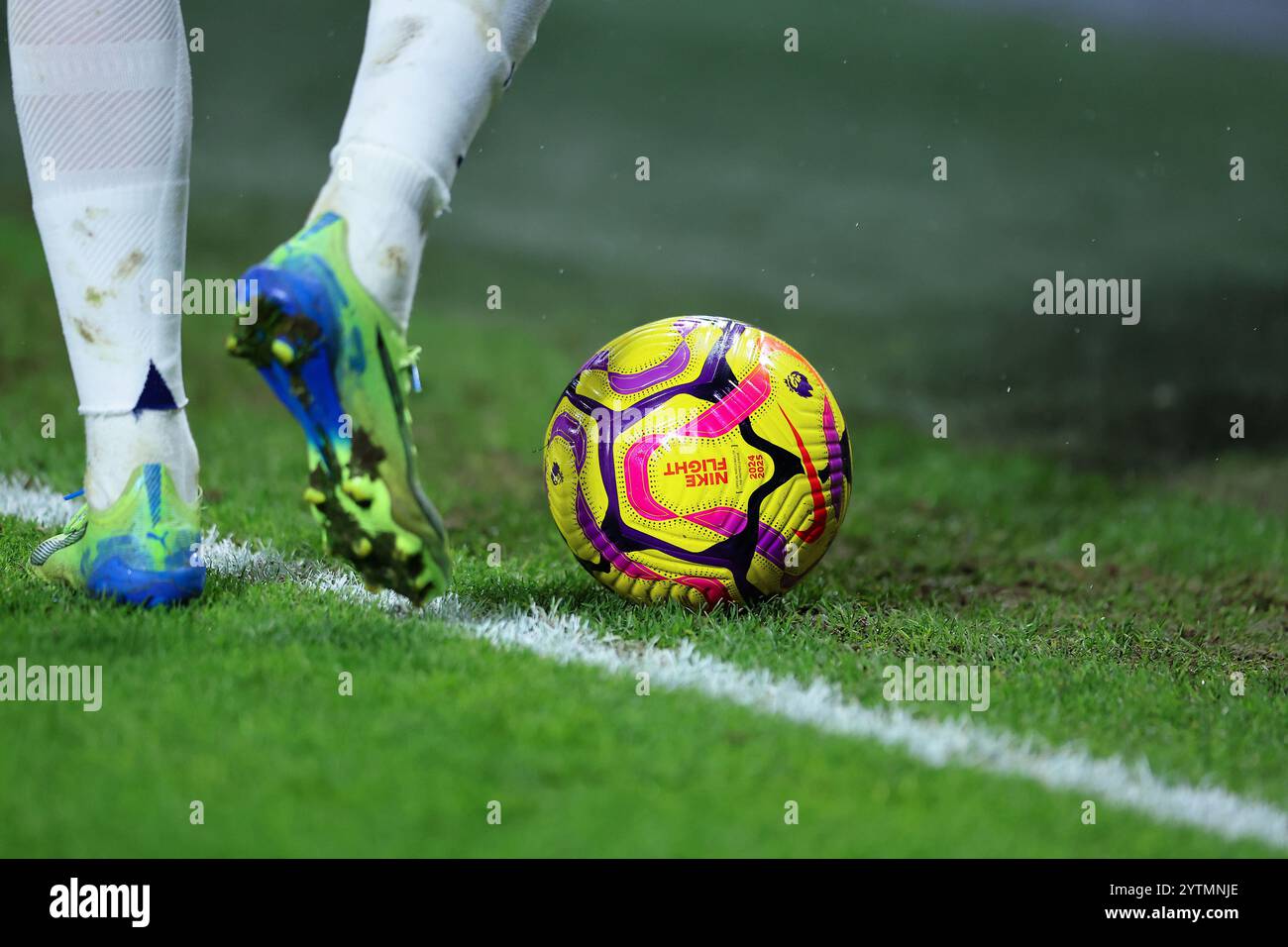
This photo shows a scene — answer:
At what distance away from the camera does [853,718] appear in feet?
8.05

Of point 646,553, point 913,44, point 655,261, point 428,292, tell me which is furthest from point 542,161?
point 646,553

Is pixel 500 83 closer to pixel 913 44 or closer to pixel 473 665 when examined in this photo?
pixel 473 665

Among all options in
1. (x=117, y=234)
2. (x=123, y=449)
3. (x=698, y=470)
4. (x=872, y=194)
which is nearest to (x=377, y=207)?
(x=117, y=234)

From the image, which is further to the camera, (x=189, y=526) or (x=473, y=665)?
(x=189, y=526)

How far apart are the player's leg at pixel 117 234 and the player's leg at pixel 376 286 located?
0.53m

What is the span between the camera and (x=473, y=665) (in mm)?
2486

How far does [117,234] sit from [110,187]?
0.30ft

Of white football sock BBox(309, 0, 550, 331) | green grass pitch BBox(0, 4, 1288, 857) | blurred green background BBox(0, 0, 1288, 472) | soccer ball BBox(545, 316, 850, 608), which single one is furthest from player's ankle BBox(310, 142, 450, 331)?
blurred green background BBox(0, 0, 1288, 472)

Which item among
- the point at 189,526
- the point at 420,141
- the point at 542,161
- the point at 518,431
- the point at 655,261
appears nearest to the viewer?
the point at 420,141

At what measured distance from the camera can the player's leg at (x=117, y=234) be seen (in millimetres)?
2633

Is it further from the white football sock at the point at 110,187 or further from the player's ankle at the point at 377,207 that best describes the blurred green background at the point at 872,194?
the player's ankle at the point at 377,207

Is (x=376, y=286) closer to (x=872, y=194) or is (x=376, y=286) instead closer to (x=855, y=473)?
(x=855, y=473)

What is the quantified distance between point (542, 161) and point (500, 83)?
979 centimetres

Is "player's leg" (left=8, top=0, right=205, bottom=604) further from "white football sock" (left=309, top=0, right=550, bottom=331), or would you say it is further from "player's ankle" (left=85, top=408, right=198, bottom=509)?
"white football sock" (left=309, top=0, right=550, bottom=331)
